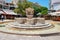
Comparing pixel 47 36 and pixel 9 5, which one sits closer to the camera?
pixel 47 36

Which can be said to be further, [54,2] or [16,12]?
[54,2]

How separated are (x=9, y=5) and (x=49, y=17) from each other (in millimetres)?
20190

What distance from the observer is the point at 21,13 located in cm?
3781

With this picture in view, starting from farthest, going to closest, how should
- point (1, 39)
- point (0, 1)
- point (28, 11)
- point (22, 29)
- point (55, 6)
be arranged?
point (55, 6)
point (0, 1)
point (28, 11)
point (22, 29)
point (1, 39)

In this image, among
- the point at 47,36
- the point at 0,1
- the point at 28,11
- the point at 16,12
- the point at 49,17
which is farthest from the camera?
the point at 0,1

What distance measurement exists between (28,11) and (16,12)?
2115cm

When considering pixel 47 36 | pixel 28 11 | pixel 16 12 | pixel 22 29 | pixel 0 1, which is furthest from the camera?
pixel 0 1

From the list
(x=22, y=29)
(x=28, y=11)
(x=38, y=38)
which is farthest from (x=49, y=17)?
(x=38, y=38)

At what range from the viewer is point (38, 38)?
992 cm

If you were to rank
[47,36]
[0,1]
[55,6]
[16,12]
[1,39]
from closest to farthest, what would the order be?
[1,39] → [47,36] → [16,12] → [0,1] → [55,6]

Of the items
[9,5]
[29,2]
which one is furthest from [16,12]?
[9,5]

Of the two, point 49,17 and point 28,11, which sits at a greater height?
point 28,11

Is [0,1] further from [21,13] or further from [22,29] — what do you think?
[22,29]

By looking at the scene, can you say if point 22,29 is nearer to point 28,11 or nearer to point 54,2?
point 28,11
